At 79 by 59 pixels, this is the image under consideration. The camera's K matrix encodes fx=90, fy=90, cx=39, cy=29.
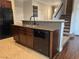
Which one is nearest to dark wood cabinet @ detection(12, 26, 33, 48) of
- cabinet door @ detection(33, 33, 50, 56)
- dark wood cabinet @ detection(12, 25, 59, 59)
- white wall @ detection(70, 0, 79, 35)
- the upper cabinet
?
dark wood cabinet @ detection(12, 25, 59, 59)

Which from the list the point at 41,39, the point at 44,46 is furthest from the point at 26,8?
the point at 44,46

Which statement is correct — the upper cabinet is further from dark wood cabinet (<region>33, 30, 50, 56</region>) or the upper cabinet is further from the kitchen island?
dark wood cabinet (<region>33, 30, 50, 56</region>)

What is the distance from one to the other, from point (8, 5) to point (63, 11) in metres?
4.35

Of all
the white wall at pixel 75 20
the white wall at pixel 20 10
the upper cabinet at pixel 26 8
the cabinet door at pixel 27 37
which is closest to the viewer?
the cabinet door at pixel 27 37

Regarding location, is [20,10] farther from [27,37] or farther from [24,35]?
[27,37]

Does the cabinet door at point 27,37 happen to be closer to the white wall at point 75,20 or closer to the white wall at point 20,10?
the white wall at point 20,10

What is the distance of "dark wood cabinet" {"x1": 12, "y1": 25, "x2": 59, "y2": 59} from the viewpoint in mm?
2661

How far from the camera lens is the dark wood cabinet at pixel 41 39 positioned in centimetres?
266

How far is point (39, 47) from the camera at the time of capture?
9.82 feet

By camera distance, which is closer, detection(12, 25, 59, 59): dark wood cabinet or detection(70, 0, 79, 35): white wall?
detection(12, 25, 59, 59): dark wood cabinet

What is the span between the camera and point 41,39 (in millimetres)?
2861

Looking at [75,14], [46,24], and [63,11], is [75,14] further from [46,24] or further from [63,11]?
[46,24]

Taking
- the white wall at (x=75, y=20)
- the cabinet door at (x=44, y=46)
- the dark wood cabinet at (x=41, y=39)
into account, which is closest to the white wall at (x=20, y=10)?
the dark wood cabinet at (x=41, y=39)

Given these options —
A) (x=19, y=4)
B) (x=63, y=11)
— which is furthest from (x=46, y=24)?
(x=63, y=11)
